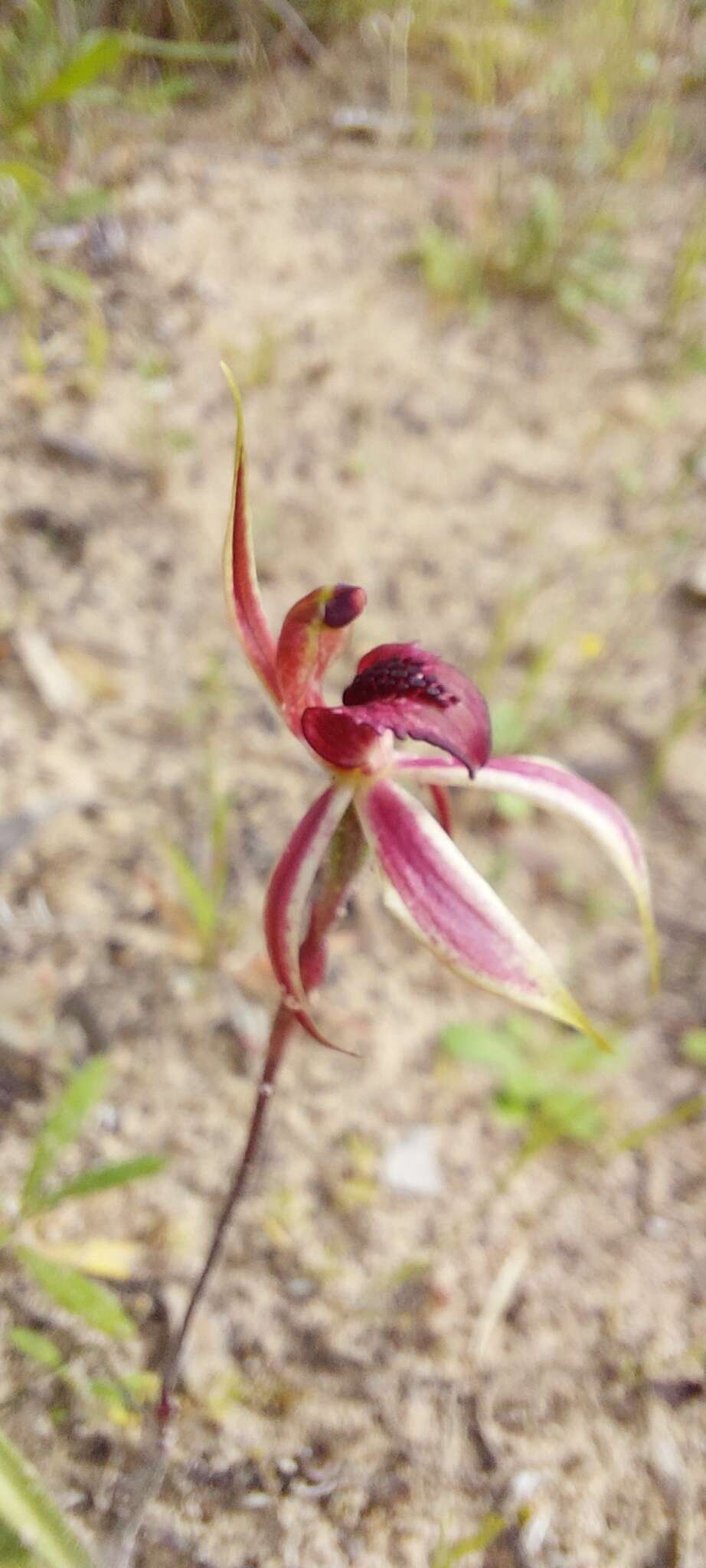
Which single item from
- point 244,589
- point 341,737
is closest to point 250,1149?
point 341,737

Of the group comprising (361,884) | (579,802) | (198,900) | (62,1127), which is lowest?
(62,1127)

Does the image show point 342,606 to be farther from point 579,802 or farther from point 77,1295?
point 77,1295

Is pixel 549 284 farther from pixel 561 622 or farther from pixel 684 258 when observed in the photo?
pixel 561 622

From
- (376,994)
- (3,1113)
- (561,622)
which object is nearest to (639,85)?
(561,622)

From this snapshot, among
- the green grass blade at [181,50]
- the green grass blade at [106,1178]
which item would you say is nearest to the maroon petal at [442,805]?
the green grass blade at [106,1178]

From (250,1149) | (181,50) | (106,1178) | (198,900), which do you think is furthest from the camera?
(181,50)

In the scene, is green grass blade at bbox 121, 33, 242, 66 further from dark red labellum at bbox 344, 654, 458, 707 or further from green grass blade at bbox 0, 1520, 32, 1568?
green grass blade at bbox 0, 1520, 32, 1568
